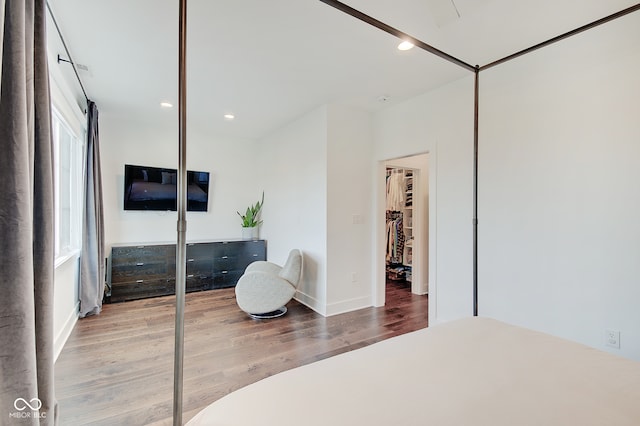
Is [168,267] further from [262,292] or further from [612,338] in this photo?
[612,338]

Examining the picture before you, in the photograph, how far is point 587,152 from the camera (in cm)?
209

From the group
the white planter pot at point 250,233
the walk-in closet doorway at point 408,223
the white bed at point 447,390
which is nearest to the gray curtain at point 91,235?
the white planter pot at point 250,233

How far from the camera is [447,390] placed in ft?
3.15

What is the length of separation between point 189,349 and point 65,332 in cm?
125

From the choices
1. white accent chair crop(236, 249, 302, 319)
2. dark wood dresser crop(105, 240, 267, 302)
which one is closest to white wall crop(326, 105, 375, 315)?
white accent chair crop(236, 249, 302, 319)

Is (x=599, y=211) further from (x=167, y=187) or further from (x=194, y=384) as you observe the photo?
(x=167, y=187)

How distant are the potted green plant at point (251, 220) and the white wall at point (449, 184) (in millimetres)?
2927

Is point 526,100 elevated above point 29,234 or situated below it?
above

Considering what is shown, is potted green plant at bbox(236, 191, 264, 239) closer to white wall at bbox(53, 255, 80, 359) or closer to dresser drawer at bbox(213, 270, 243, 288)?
dresser drawer at bbox(213, 270, 243, 288)

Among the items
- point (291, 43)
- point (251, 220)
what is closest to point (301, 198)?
point (251, 220)

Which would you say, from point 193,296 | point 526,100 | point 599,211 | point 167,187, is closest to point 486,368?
point 599,211

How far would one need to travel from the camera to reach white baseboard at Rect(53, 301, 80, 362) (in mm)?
2502

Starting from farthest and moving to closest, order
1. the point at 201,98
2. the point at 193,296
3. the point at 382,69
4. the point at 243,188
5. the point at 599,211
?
the point at 243,188 → the point at 193,296 → the point at 201,98 → the point at 382,69 → the point at 599,211

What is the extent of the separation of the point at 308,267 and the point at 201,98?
2.41 meters
